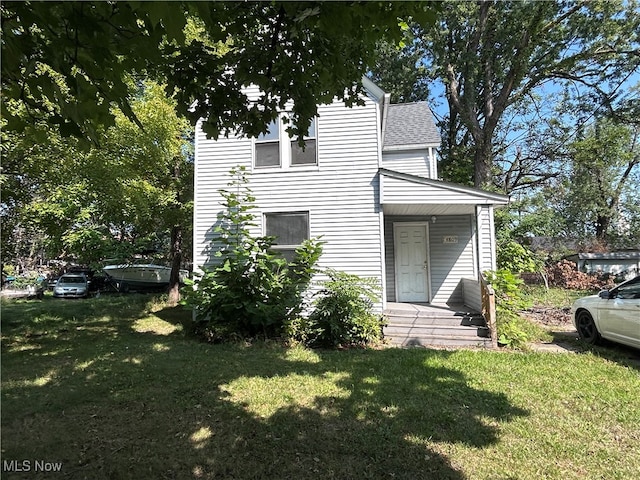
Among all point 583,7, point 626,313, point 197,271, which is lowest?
point 626,313

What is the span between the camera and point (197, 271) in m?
8.87

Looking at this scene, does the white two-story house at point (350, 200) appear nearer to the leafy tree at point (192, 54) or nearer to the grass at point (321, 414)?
the grass at point (321, 414)

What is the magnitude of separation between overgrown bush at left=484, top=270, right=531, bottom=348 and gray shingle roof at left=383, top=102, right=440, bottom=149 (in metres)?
5.03

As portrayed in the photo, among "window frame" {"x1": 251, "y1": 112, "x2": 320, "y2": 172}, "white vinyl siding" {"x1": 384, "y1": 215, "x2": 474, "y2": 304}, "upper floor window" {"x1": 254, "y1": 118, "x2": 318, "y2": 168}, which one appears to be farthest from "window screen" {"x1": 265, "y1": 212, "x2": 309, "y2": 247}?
"white vinyl siding" {"x1": 384, "y1": 215, "x2": 474, "y2": 304}

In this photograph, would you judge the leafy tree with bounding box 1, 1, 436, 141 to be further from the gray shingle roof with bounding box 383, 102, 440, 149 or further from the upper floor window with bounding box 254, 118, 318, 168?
the gray shingle roof with bounding box 383, 102, 440, 149

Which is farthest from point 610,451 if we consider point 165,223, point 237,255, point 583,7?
point 583,7

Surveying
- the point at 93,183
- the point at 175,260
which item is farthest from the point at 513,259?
the point at 93,183

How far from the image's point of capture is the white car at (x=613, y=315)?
588cm

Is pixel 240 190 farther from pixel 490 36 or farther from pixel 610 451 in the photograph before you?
pixel 490 36

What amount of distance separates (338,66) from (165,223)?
1025 cm

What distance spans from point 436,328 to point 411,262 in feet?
8.58

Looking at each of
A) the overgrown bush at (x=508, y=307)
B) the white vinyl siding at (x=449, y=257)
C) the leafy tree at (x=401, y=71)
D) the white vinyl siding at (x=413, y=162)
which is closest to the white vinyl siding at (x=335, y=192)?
the white vinyl siding at (x=449, y=257)

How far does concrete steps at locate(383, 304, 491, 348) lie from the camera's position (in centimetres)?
721

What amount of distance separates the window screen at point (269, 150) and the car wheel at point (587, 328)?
7.24 m
